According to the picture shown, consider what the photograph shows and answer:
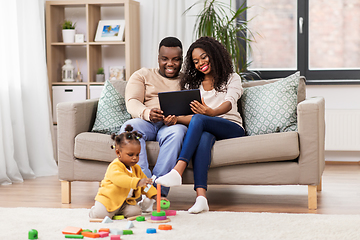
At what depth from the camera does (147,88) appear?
2752 millimetres

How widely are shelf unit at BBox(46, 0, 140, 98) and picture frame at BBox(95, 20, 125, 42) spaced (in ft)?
0.16

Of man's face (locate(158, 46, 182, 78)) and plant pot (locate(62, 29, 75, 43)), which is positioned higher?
plant pot (locate(62, 29, 75, 43))

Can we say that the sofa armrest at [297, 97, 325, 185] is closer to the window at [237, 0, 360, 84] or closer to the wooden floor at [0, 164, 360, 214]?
the wooden floor at [0, 164, 360, 214]

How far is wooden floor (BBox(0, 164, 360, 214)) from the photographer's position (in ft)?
7.89

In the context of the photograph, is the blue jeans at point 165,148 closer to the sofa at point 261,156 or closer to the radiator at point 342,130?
the sofa at point 261,156

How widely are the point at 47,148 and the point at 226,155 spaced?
1819 millimetres

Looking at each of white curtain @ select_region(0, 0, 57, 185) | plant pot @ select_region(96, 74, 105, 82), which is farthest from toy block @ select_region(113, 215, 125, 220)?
plant pot @ select_region(96, 74, 105, 82)

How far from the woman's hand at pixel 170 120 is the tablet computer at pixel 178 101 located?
21 millimetres

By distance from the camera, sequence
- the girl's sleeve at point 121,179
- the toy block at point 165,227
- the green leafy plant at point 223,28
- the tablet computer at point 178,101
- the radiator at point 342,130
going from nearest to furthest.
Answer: the toy block at point 165,227, the girl's sleeve at point 121,179, the tablet computer at point 178,101, the green leafy plant at point 223,28, the radiator at point 342,130

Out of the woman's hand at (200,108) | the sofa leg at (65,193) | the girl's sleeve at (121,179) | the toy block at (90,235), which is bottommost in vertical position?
the sofa leg at (65,193)

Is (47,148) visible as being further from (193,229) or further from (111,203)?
(193,229)

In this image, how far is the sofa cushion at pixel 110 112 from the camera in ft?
8.70

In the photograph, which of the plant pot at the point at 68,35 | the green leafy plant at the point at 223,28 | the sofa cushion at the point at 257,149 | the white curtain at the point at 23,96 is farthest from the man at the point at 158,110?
the plant pot at the point at 68,35

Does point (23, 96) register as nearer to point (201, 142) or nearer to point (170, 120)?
point (170, 120)
